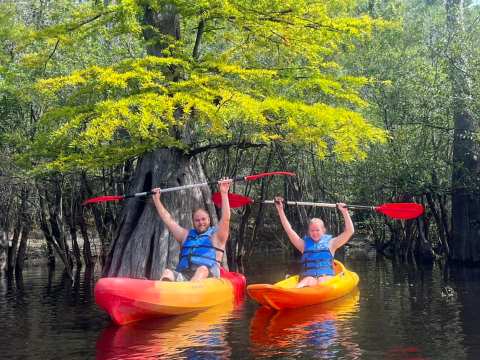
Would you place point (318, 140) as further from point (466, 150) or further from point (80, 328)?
point (466, 150)

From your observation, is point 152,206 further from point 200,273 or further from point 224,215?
point 224,215

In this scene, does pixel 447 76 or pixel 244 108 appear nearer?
Answer: pixel 244 108

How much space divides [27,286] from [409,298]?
933cm

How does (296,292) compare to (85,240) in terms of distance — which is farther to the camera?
(85,240)

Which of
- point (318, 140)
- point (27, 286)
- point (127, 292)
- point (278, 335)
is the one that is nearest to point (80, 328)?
point (127, 292)

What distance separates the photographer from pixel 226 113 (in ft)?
38.5

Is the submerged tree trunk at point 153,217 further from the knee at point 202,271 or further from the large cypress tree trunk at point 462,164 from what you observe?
the large cypress tree trunk at point 462,164

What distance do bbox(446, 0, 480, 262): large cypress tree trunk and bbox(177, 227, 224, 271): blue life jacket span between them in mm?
8928

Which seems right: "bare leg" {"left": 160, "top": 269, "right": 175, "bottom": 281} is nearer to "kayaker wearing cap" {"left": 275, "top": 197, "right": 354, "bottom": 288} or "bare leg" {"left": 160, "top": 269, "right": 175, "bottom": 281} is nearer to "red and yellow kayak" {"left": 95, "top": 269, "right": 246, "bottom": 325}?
"red and yellow kayak" {"left": 95, "top": 269, "right": 246, "bottom": 325}

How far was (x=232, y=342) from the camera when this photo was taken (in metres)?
8.79

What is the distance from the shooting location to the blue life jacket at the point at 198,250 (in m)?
11.4

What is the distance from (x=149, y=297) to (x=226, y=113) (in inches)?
135

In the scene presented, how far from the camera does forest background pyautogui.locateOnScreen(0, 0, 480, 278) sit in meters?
12.3

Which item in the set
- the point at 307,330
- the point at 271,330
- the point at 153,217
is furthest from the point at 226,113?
the point at 307,330
